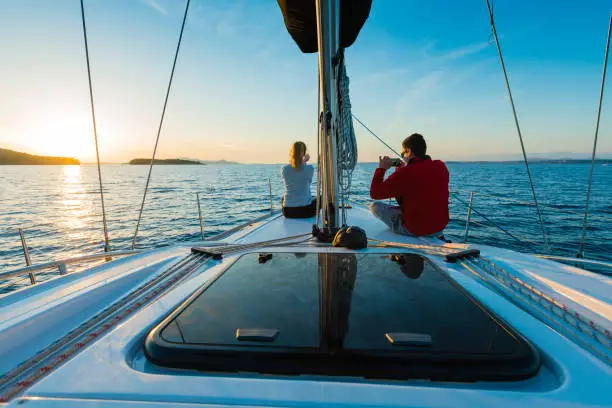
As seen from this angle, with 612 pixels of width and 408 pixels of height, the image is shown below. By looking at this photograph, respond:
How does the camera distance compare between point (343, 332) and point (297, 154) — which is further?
point (297, 154)

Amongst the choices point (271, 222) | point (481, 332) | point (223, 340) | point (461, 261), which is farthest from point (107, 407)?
point (271, 222)

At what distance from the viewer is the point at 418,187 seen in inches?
104

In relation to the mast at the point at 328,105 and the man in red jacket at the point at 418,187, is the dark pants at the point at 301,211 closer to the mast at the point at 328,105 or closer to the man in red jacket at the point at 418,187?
the man in red jacket at the point at 418,187

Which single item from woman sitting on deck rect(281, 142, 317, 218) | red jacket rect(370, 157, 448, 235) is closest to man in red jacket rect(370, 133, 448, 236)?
red jacket rect(370, 157, 448, 235)

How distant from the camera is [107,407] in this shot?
0.60 metres

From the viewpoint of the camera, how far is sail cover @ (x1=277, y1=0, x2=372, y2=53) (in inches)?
98.9

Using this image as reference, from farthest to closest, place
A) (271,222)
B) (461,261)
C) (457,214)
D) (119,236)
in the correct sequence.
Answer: (457,214)
(119,236)
(271,222)
(461,261)

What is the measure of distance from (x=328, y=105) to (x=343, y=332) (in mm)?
1627

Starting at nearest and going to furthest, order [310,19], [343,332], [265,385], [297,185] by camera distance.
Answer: [265,385], [343,332], [310,19], [297,185]

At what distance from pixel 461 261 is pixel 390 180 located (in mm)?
1110

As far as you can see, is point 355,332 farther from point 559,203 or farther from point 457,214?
point 559,203

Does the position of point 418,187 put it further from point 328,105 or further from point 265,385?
point 265,385

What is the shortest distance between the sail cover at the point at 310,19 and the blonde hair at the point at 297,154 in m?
1.11

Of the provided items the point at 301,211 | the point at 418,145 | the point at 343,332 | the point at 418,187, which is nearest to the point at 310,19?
the point at 418,145
